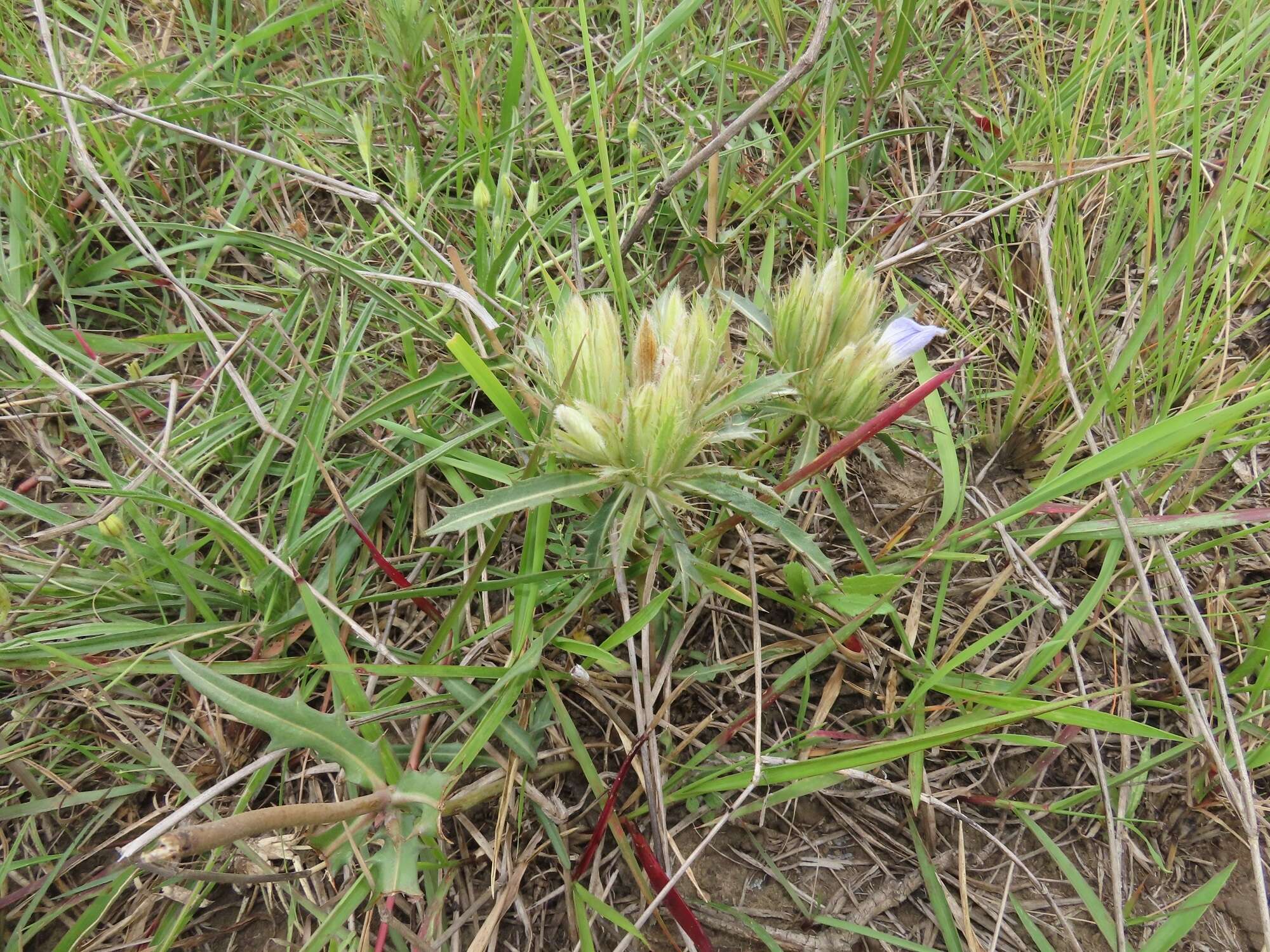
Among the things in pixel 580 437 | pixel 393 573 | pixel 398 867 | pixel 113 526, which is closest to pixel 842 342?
pixel 580 437

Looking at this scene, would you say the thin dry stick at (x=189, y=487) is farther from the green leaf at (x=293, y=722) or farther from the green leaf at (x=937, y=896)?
the green leaf at (x=937, y=896)

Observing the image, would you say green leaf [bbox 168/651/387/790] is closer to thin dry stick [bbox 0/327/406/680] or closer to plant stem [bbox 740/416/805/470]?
thin dry stick [bbox 0/327/406/680]

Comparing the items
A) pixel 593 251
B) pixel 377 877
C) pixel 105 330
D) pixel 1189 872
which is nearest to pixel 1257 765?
pixel 1189 872

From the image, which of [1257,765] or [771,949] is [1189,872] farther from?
[771,949]

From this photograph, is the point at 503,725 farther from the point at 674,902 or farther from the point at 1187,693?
the point at 1187,693

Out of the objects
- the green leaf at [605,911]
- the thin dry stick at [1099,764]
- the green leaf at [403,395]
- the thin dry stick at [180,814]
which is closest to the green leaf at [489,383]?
the green leaf at [403,395]

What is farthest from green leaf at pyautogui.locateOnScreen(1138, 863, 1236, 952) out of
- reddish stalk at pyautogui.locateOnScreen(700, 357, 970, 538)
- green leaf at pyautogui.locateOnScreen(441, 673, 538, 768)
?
green leaf at pyautogui.locateOnScreen(441, 673, 538, 768)

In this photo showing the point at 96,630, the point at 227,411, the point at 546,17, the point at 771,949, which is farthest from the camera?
the point at 546,17
